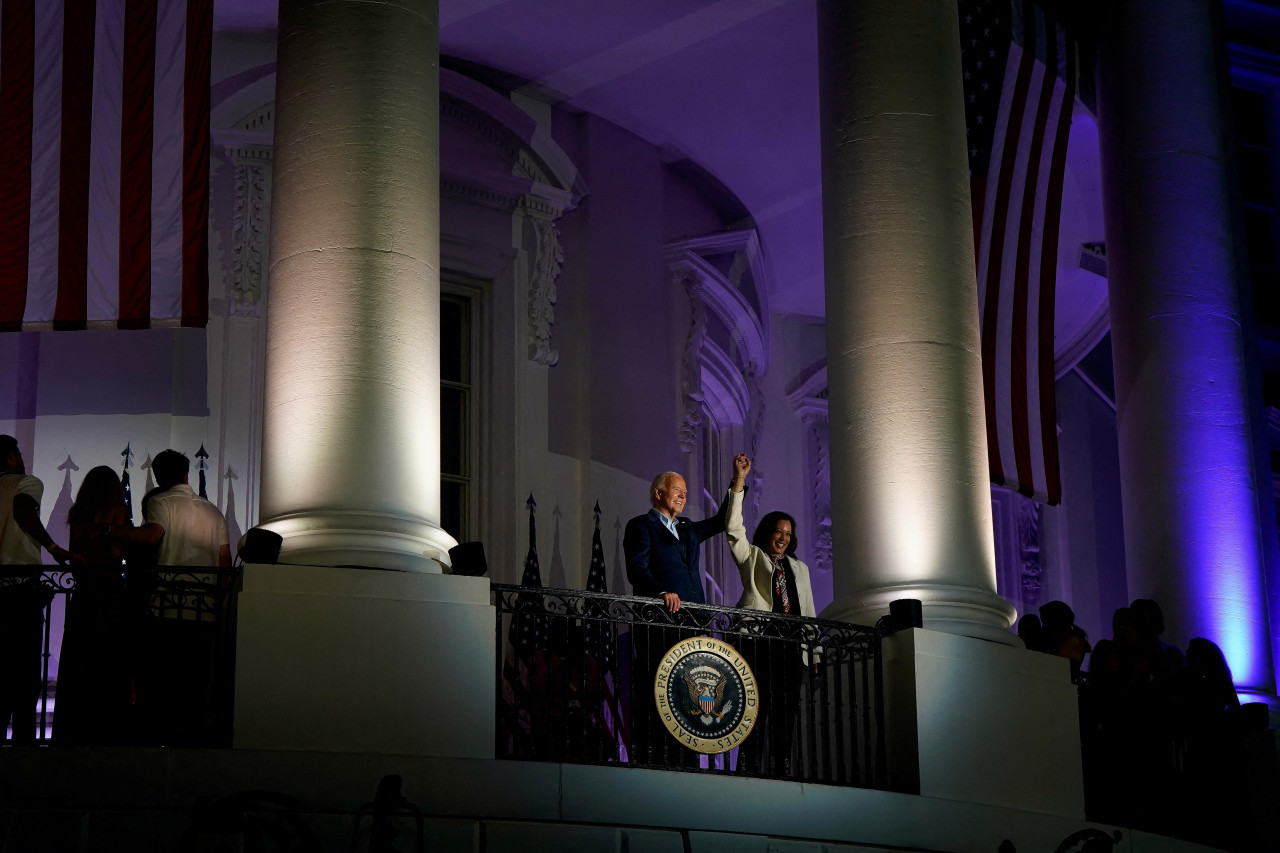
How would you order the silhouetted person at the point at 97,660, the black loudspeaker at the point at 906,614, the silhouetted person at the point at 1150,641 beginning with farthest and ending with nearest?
1. the silhouetted person at the point at 1150,641
2. the black loudspeaker at the point at 906,614
3. the silhouetted person at the point at 97,660

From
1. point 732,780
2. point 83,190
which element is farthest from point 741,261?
point 732,780

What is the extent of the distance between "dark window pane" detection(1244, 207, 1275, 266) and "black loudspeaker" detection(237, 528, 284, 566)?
58.9 feet

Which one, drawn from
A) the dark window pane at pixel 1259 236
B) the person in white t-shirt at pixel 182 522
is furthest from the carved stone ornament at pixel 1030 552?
the person in white t-shirt at pixel 182 522

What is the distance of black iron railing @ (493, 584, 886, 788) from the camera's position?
1332cm

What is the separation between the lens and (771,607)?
1527 cm

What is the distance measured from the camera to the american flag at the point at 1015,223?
18.5 meters

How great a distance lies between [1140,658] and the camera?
1678 centimetres

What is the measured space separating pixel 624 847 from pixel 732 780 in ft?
3.45

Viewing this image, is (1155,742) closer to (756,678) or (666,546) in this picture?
(756,678)

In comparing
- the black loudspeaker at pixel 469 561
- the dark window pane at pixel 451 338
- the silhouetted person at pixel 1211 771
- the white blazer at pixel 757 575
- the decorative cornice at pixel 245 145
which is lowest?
the silhouetted person at pixel 1211 771

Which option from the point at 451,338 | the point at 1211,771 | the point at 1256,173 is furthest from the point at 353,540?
the point at 1256,173

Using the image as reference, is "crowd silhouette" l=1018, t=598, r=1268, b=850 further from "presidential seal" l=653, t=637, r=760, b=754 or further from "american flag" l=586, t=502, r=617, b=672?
"american flag" l=586, t=502, r=617, b=672

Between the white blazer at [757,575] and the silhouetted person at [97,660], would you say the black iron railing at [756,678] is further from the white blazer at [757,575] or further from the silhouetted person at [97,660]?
the silhouetted person at [97,660]

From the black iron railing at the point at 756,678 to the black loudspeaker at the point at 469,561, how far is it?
0.57ft
